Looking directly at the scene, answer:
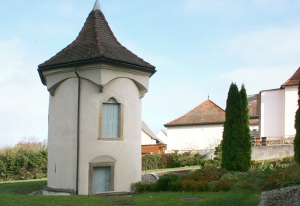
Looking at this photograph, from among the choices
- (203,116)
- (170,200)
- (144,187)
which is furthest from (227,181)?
(203,116)

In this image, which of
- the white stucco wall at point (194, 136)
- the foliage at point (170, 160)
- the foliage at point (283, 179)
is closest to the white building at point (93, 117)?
the foliage at point (283, 179)

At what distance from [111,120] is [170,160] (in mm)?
19290

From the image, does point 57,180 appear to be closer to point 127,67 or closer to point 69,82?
point 69,82

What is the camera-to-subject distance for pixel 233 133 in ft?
76.1

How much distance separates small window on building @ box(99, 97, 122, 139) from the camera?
19125 millimetres

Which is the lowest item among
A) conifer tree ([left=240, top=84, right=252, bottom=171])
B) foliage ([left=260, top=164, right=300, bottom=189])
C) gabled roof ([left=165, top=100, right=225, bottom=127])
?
foliage ([left=260, top=164, right=300, bottom=189])

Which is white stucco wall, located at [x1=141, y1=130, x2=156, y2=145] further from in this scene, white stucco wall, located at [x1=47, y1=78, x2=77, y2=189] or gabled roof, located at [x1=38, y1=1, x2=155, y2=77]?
white stucco wall, located at [x1=47, y1=78, x2=77, y2=189]

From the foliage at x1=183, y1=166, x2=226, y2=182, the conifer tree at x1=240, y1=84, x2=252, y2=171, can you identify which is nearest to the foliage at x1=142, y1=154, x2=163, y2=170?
the conifer tree at x1=240, y1=84, x2=252, y2=171

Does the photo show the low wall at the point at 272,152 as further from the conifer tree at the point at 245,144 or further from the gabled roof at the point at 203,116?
the gabled roof at the point at 203,116

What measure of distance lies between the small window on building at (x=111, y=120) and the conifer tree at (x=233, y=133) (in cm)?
697

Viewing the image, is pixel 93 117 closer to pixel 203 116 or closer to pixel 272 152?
pixel 272 152

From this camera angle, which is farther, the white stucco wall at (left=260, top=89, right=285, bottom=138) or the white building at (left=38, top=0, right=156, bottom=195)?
the white stucco wall at (left=260, top=89, right=285, bottom=138)

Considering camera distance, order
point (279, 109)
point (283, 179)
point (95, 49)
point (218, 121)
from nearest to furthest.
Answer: point (283, 179) → point (95, 49) → point (218, 121) → point (279, 109)

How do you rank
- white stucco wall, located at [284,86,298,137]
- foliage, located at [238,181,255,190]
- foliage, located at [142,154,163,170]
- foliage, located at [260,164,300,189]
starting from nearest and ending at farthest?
foliage, located at [260,164,300,189], foliage, located at [238,181,255,190], foliage, located at [142,154,163,170], white stucco wall, located at [284,86,298,137]
